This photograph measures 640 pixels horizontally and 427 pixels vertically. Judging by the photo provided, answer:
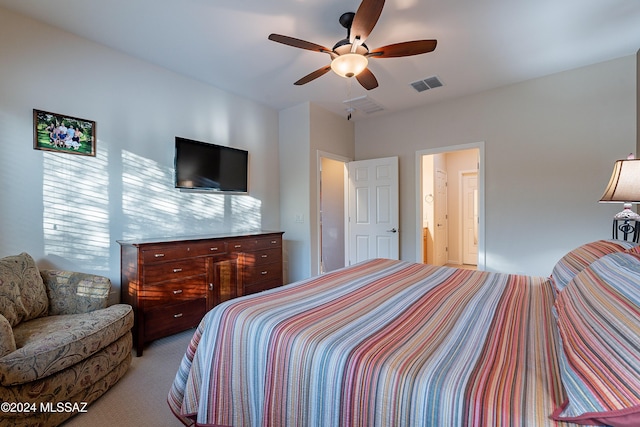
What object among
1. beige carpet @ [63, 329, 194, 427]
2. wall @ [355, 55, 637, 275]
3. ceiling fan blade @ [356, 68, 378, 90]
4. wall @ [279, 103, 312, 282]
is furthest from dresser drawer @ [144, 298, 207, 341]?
wall @ [355, 55, 637, 275]

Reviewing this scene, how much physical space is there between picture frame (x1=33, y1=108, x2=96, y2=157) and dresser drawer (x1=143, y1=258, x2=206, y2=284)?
121cm

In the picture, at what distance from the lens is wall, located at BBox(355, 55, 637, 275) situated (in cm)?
297

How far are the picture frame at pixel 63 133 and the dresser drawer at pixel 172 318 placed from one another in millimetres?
1577

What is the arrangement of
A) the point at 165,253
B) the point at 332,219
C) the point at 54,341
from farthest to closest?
the point at 332,219 < the point at 165,253 < the point at 54,341

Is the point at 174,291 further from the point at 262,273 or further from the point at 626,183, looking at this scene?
the point at 626,183

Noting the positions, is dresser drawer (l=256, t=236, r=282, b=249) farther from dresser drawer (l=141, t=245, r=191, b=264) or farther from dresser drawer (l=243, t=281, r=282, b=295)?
dresser drawer (l=141, t=245, r=191, b=264)

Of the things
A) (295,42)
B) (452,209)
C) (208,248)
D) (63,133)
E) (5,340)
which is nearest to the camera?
(5,340)

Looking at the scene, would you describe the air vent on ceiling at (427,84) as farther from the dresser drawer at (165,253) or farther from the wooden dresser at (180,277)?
the dresser drawer at (165,253)

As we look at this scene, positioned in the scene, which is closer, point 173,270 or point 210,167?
point 173,270

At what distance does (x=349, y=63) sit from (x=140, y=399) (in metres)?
2.74

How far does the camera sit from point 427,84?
11.3 feet

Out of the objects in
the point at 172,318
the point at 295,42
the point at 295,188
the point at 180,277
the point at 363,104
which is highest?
the point at 363,104

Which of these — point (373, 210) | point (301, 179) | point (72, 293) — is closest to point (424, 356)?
point (72, 293)

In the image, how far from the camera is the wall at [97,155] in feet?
7.20
